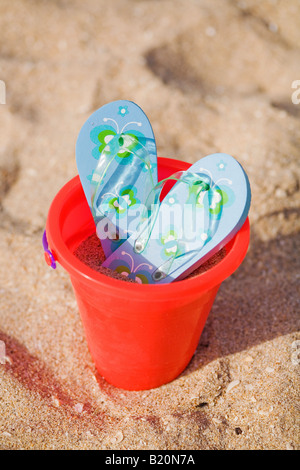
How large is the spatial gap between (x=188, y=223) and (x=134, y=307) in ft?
0.81

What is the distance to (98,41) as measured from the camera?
83.0 inches

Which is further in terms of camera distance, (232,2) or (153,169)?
(232,2)

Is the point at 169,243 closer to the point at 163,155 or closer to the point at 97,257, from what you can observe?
the point at 97,257

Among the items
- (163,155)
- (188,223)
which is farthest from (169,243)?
→ (163,155)

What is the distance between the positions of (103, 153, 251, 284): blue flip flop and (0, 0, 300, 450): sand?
30 centimetres

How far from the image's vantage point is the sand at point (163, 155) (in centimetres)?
101

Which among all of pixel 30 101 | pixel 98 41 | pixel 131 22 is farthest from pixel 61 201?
pixel 131 22

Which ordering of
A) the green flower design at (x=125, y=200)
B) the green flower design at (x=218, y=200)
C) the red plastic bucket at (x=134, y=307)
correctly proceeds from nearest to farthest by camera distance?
1. the red plastic bucket at (x=134, y=307)
2. the green flower design at (x=218, y=200)
3. the green flower design at (x=125, y=200)

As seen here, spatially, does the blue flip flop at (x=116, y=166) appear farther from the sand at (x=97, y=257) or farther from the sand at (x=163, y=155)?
the sand at (x=163, y=155)

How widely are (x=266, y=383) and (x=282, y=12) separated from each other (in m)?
2.03

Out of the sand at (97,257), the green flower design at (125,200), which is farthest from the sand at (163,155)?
the green flower design at (125,200)

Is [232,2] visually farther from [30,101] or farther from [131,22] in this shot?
[30,101]

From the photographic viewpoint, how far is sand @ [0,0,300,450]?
101 cm

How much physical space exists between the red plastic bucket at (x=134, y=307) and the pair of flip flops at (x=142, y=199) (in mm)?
61
